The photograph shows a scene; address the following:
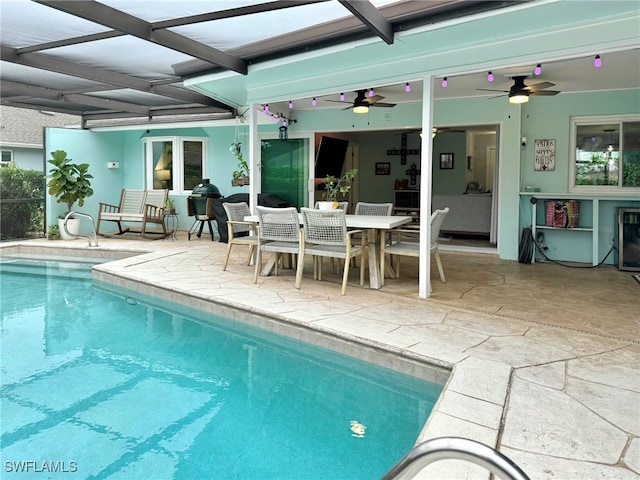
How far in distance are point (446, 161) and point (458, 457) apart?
39.9ft

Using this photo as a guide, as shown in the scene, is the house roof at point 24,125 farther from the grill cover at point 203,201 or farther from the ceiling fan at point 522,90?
the ceiling fan at point 522,90

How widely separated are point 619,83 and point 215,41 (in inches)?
207

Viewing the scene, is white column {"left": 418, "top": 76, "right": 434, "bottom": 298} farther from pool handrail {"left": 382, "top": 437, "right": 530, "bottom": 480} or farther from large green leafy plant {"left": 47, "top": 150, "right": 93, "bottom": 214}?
large green leafy plant {"left": 47, "top": 150, "right": 93, "bottom": 214}

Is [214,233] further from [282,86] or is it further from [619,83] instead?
[619,83]

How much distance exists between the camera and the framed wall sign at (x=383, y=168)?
13.3 metres

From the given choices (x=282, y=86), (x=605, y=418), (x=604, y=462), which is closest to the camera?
(x=604, y=462)

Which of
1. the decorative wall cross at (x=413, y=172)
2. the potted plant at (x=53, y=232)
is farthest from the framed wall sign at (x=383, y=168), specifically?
the potted plant at (x=53, y=232)

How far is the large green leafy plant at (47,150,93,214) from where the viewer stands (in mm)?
8922

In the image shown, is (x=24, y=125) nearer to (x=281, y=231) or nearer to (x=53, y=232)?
(x=53, y=232)

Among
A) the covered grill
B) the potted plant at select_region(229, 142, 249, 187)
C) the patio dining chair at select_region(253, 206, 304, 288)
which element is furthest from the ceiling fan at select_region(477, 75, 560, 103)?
the covered grill

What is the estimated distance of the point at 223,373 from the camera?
3.29 metres

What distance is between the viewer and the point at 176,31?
436cm

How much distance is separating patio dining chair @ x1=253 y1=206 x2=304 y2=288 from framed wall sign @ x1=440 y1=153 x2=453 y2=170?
828cm

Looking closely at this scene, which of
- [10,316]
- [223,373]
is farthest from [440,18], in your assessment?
[10,316]
